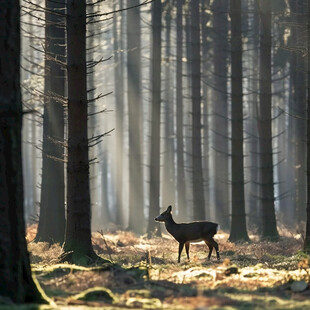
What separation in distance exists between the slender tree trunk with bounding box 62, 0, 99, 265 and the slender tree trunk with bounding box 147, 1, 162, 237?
15205mm

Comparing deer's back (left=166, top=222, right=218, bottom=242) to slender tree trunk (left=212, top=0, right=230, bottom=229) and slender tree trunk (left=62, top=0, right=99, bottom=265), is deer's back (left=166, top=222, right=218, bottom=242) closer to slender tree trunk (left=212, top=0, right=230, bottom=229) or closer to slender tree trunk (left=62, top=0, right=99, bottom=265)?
slender tree trunk (left=62, top=0, right=99, bottom=265)

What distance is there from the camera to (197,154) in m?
29.5

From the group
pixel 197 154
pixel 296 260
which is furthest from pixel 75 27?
pixel 197 154

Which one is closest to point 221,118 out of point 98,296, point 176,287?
point 176,287

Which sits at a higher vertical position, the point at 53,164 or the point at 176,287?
the point at 176,287

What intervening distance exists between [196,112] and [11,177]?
20.5 metres

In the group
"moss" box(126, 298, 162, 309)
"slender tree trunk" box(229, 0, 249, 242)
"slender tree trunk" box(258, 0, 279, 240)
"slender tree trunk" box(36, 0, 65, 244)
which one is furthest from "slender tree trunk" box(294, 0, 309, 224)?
"moss" box(126, 298, 162, 309)

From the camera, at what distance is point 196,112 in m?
29.0

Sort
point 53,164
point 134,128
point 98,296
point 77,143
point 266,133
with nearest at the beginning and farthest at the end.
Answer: point 98,296, point 77,143, point 53,164, point 266,133, point 134,128

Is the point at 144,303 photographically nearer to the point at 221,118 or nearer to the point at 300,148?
the point at 300,148

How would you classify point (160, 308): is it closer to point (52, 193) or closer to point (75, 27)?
point (75, 27)

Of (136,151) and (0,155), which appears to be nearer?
(0,155)

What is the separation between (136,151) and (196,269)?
23094mm

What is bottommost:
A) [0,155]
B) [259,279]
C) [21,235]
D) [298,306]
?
[259,279]
